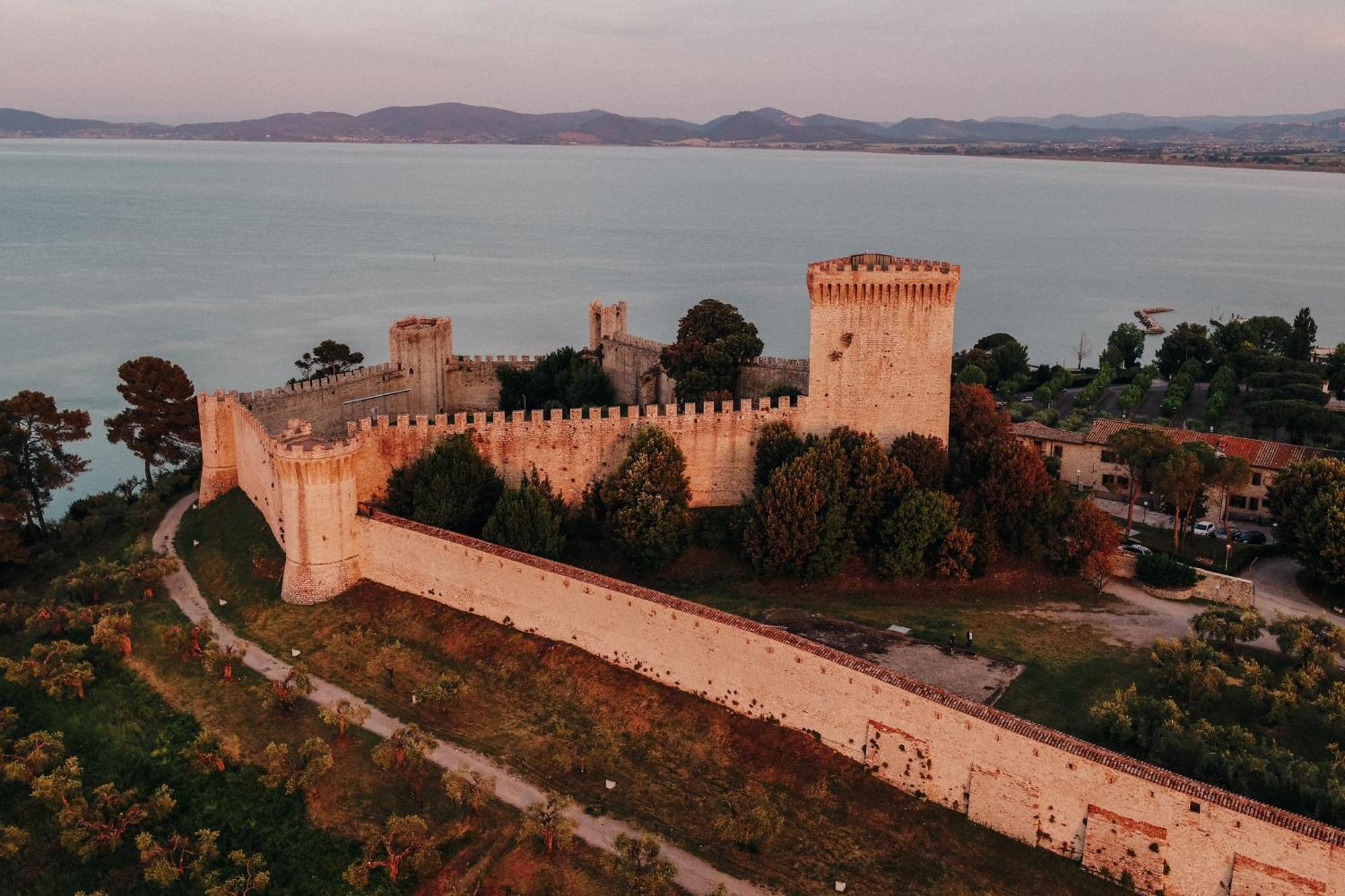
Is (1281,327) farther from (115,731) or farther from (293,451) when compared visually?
(115,731)

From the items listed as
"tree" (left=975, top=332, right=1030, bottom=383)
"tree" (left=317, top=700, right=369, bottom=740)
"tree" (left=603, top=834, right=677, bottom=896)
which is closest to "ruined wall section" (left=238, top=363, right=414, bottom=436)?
"tree" (left=317, top=700, right=369, bottom=740)

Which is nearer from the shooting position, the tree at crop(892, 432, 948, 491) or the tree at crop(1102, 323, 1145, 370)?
the tree at crop(892, 432, 948, 491)

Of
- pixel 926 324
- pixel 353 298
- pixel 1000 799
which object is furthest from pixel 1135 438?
pixel 353 298

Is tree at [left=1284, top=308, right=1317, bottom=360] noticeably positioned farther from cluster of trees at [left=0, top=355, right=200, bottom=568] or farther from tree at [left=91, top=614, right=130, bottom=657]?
tree at [left=91, top=614, right=130, bottom=657]

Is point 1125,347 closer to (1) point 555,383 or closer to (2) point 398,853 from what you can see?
(1) point 555,383

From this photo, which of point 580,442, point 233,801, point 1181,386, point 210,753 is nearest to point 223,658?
point 210,753

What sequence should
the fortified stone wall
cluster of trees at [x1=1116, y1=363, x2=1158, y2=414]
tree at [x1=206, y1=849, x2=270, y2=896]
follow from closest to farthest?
the fortified stone wall < tree at [x1=206, y1=849, x2=270, y2=896] < cluster of trees at [x1=1116, y1=363, x2=1158, y2=414]
